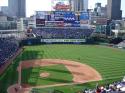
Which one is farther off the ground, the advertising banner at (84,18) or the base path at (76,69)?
the advertising banner at (84,18)

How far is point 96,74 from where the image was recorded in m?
37.1

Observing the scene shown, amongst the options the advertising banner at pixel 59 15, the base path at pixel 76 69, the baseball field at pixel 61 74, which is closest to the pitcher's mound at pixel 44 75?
the baseball field at pixel 61 74

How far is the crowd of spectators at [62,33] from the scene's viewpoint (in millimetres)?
81562

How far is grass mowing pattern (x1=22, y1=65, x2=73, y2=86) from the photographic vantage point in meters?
33.1

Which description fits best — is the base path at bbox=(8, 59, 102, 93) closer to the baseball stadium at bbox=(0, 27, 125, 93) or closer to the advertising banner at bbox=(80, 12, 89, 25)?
the baseball stadium at bbox=(0, 27, 125, 93)

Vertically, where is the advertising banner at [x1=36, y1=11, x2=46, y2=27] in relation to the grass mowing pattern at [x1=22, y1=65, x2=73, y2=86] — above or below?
above

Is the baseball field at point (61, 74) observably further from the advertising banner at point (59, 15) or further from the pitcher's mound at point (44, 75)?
the advertising banner at point (59, 15)

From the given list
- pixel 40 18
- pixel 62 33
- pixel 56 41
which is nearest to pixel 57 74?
pixel 56 41

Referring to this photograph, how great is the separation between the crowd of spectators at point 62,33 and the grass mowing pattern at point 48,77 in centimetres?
3841

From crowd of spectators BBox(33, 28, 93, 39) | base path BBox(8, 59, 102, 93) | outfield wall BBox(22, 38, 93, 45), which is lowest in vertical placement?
base path BBox(8, 59, 102, 93)

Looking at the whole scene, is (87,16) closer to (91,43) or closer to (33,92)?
(91,43)

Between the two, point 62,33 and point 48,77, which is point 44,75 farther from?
point 62,33

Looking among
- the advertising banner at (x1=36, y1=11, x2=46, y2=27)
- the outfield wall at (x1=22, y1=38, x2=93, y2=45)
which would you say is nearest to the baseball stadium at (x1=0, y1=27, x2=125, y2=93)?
the outfield wall at (x1=22, y1=38, x2=93, y2=45)

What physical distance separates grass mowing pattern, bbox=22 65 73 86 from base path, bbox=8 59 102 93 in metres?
0.90
